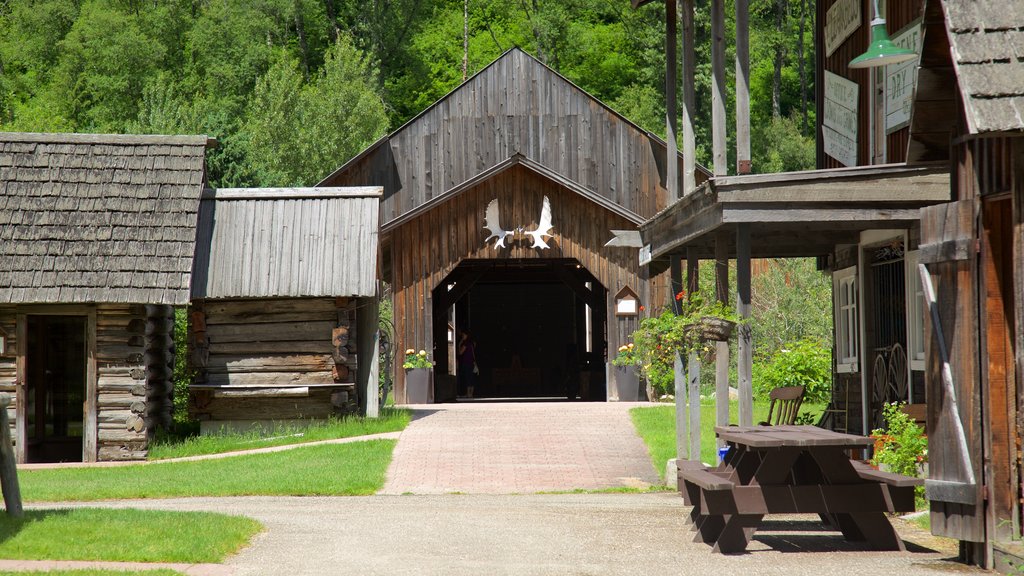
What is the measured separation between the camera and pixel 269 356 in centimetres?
1923

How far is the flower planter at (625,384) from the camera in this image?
2528cm

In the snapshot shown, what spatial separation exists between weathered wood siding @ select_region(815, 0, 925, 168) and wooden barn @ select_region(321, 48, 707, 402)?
686 cm

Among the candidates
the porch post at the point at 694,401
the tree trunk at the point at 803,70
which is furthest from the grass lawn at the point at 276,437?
the tree trunk at the point at 803,70

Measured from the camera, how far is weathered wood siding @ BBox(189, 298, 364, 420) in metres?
19.2

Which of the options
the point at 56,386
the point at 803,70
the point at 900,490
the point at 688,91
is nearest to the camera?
the point at 900,490

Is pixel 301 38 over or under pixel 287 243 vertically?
over

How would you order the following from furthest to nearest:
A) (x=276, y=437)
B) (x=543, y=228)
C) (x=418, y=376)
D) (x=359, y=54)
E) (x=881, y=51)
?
(x=359, y=54), (x=543, y=228), (x=418, y=376), (x=276, y=437), (x=881, y=51)

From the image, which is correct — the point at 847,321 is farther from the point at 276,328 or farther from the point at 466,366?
the point at 466,366

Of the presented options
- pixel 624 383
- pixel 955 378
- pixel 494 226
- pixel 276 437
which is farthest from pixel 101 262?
pixel 955 378

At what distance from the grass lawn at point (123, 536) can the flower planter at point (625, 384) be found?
15.4 meters

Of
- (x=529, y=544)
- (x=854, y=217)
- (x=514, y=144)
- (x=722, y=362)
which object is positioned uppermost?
(x=514, y=144)

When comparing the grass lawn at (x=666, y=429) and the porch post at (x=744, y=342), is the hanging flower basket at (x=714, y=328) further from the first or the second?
the grass lawn at (x=666, y=429)

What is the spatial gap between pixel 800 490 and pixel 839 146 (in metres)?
8.01

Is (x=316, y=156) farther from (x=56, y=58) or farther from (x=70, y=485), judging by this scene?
(x=70, y=485)
